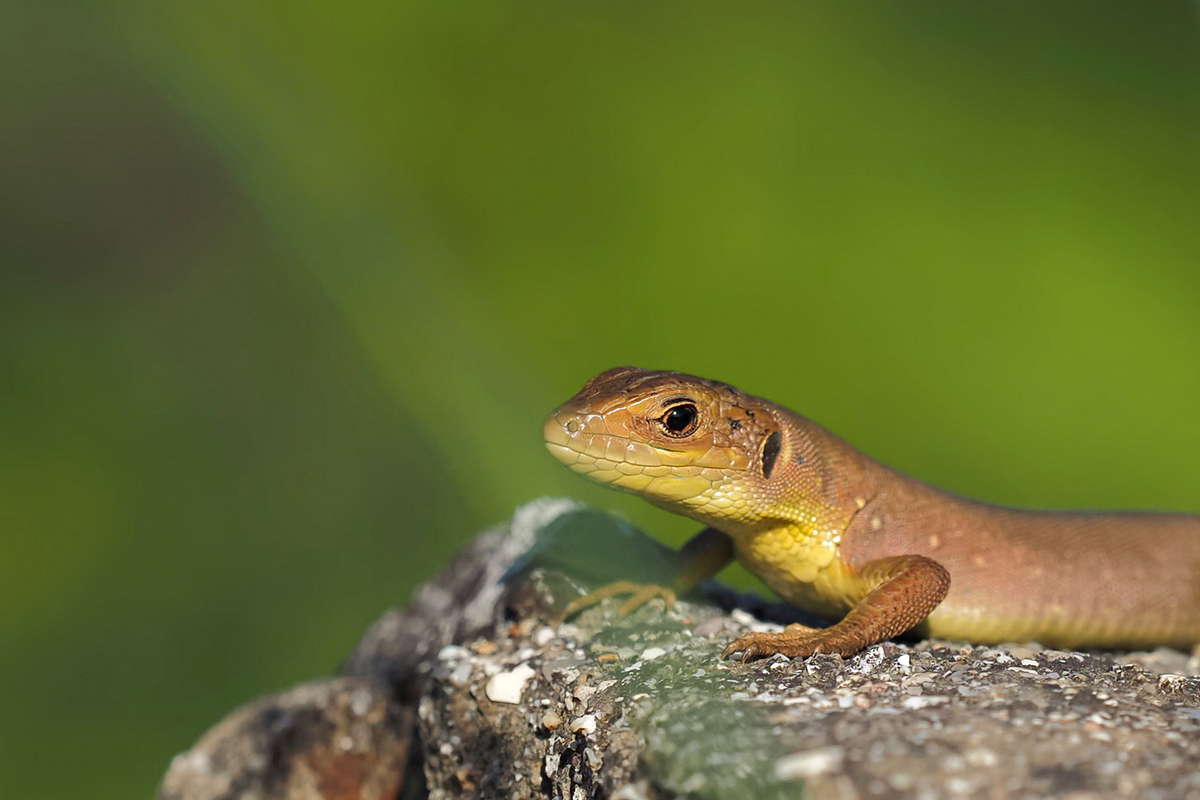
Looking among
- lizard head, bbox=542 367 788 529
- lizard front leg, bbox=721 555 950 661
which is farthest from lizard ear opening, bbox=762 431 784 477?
lizard front leg, bbox=721 555 950 661

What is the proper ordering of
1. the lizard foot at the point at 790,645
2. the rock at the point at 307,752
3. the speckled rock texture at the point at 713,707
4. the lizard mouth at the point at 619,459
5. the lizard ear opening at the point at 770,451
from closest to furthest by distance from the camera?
the speckled rock texture at the point at 713,707 → the lizard foot at the point at 790,645 → the lizard mouth at the point at 619,459 → the lizard ear opening at the point at 770,451 → the rock at the point at 307,752

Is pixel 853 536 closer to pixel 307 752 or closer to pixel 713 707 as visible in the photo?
pixel 713 707

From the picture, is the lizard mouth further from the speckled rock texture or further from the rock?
the rock

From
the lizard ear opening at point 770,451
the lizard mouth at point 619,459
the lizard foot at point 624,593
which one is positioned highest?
the lizard mouth at point 619,459

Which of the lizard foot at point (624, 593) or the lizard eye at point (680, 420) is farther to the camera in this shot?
the lizard foot at point (624, 593)

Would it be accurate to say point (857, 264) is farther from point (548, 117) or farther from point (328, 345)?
point (328, 345)

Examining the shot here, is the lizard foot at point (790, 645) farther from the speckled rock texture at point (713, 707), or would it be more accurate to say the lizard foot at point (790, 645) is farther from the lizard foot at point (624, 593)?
the lizard foot at point (624, 593)

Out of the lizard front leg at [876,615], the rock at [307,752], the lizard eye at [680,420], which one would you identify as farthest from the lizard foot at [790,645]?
the rock at [307,752]

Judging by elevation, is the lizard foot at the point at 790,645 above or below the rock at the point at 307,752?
above
